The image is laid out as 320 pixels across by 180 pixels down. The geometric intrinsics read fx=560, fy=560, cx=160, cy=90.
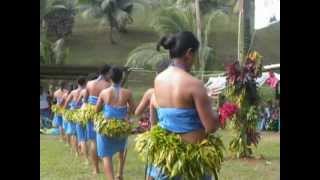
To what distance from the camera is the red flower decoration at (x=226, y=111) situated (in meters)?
3.88

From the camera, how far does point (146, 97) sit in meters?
3.36

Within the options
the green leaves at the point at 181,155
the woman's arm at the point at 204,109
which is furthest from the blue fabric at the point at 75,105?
the woman's arm at the point at 204,109

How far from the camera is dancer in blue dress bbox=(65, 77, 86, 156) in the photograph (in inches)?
150

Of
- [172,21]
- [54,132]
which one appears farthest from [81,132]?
[172,21]

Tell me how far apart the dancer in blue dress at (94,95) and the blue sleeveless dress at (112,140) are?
0.43 ft

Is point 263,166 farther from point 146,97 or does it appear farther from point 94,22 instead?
point 94,22

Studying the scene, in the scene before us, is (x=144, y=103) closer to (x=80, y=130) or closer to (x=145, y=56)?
(x=145, y=56)

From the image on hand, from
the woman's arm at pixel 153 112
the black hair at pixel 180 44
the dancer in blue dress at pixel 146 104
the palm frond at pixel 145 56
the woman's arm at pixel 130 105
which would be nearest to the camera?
the black hair at pixel 180 44

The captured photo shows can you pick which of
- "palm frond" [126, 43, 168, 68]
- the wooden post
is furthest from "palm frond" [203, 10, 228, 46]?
"palm frond" [126, 43, 168, 68]

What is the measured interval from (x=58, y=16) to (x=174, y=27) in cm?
77

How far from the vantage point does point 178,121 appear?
8.71ft

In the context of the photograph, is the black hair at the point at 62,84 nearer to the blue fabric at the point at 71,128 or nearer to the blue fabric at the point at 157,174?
the blue fabric at the point at 71,128

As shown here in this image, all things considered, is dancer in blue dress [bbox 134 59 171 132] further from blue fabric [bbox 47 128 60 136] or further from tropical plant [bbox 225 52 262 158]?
tropical plant [bbox 225 52 262 158]

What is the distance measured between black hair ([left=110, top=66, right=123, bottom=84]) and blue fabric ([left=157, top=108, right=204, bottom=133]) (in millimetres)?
973
